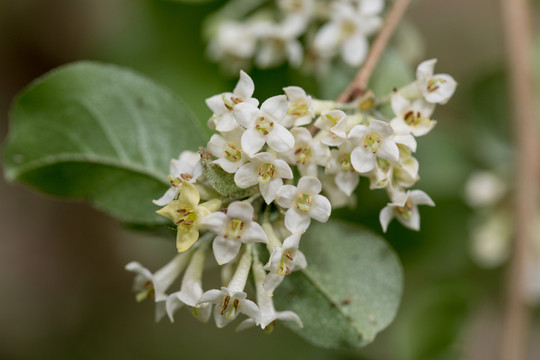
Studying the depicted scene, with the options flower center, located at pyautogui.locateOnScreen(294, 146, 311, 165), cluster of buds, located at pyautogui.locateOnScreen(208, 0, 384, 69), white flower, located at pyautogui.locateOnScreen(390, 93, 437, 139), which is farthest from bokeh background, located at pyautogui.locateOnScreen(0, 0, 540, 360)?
flower center, located at pyautogui.locateOnScreen(294, 146, 311, 165)

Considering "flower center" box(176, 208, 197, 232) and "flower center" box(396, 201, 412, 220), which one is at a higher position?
"flower center" box(176, 208, 197, 232)

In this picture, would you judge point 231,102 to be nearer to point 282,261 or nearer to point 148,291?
point 282,261

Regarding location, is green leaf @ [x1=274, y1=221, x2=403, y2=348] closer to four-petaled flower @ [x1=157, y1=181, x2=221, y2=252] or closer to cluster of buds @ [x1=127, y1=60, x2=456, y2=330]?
cluster of buds @ [x1=127, y1=60, x2=456, y2=330]

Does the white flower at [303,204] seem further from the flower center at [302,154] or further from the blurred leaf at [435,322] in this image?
the blurred leaf at [435,322]

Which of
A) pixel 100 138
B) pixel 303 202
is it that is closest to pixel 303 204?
pixel 303 202

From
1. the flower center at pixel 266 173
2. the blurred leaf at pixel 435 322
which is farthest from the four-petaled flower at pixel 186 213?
the blurred leaf at pixel 435 322

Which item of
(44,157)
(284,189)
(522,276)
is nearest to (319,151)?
(284,189)
